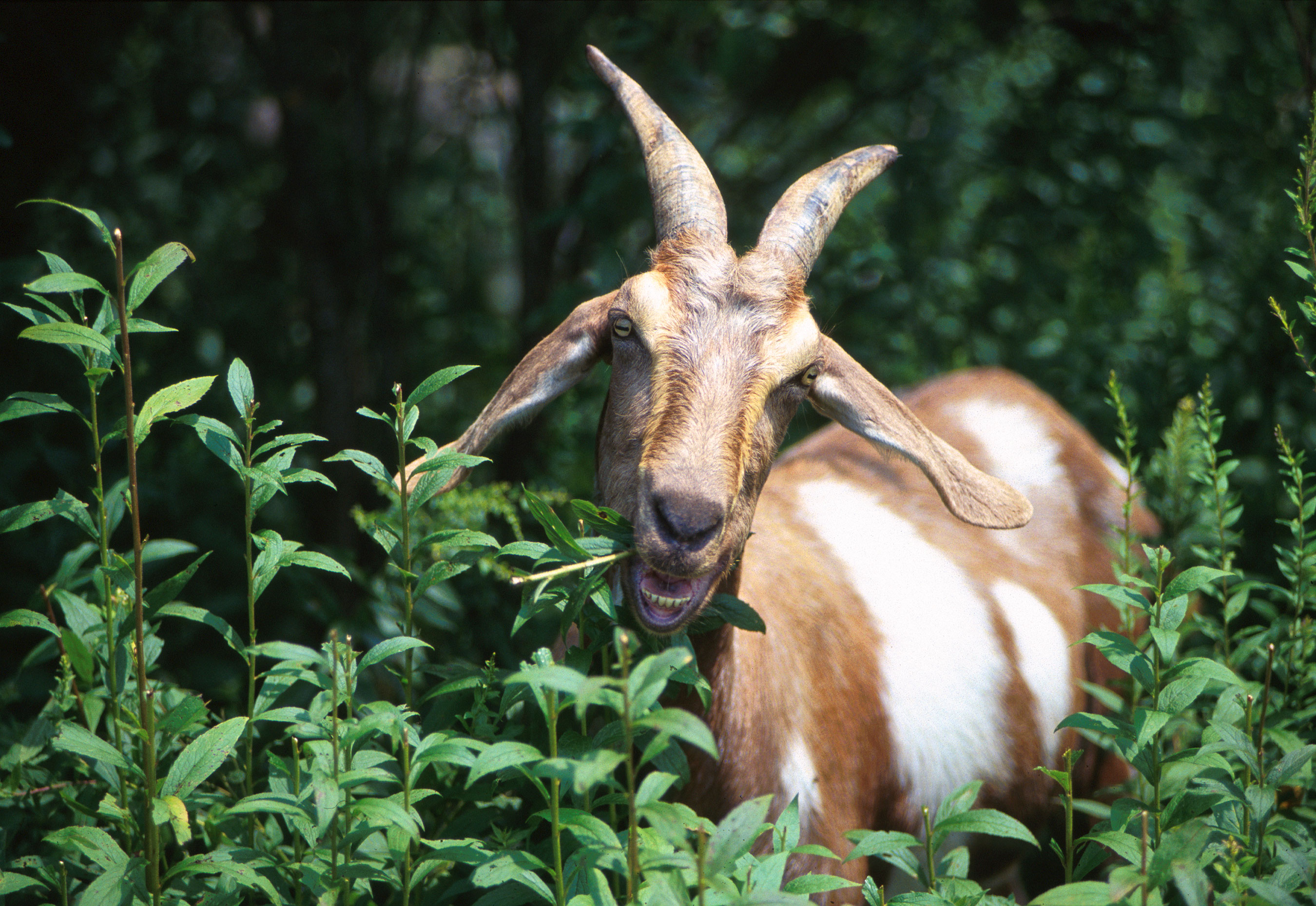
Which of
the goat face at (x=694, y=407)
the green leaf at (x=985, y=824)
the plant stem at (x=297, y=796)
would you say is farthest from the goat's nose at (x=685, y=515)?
the plant stem at (x=297, y=796)

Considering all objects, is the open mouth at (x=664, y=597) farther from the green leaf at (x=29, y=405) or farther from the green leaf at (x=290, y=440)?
the green leaf at (x=29, y=405)

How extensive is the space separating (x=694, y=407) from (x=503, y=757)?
914mm

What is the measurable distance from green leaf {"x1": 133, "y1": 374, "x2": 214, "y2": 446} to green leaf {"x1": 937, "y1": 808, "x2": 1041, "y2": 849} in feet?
5.13

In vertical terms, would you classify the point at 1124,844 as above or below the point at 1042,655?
above

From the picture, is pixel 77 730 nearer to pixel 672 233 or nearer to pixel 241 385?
pixel 241 385

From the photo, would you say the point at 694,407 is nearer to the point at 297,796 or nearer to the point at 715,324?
the point at 715,324

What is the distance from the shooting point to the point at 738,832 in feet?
5.18

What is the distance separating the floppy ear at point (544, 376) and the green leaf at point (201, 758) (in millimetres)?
844

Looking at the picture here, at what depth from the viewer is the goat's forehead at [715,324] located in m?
2.38

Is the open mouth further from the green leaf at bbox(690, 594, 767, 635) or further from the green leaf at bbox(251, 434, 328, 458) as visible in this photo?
the green leaf at bbox(251, 434, 328, 458)

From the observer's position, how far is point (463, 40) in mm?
6062

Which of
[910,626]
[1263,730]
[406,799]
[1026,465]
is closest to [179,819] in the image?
[406,799]

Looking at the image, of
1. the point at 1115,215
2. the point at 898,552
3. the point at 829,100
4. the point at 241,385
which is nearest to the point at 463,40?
the point at 829,100

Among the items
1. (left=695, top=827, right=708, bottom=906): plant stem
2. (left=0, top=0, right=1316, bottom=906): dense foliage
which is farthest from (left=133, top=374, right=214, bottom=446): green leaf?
(left=695, top=827, right=708, bottom=906): plant stem
